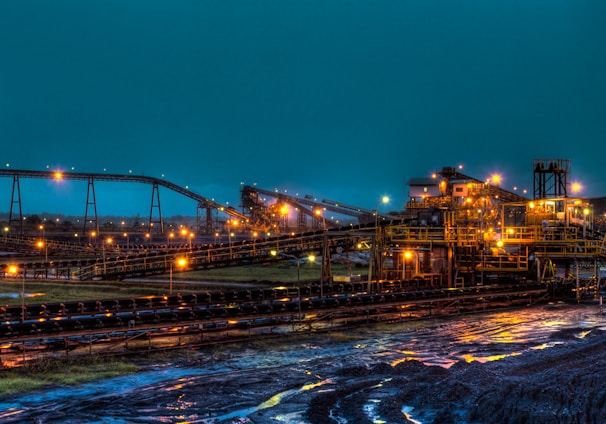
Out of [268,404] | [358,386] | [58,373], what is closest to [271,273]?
[58,373]

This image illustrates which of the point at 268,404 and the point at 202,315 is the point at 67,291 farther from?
the point at 268,404

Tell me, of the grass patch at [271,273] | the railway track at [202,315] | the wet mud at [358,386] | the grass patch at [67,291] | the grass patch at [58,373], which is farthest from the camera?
the grass patch at [271,273]

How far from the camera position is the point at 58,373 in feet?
64.4

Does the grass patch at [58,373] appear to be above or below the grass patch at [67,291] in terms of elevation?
below

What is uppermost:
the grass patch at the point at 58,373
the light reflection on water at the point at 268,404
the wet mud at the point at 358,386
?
the grass patch at the point at 58,373

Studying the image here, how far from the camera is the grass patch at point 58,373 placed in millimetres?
18125

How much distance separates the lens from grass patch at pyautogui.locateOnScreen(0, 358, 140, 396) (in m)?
18.1

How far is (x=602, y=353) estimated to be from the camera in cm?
2114

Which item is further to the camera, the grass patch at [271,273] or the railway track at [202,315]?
the grass patch at [271,273]

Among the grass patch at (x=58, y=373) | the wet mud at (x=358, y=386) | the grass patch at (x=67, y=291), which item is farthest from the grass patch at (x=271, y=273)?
the grass patch at (x=58, y=373)

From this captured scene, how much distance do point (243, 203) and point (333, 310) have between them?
8506cm

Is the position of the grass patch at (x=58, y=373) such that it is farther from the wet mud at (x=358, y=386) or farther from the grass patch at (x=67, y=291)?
the grass patch at (x=67, y=291)

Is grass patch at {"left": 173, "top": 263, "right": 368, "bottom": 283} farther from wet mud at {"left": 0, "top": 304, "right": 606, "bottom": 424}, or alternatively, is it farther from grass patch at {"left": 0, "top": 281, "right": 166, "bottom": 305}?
wet mud at {"left": 0, "top": 304, "right": 606, "bottom": 424}

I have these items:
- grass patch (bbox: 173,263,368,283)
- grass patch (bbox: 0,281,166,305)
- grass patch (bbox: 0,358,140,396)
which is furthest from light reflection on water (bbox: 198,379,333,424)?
grass patch (bbox: 173,263,368,283)
